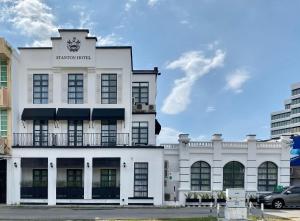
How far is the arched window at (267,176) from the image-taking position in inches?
1328

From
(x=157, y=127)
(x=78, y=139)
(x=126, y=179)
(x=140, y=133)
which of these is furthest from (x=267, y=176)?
(x=78, y=139)

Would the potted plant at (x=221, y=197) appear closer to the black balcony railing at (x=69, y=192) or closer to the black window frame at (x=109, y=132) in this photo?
the black window frame at (x=109, y=132)

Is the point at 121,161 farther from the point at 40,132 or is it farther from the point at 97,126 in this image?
the point at 40,132

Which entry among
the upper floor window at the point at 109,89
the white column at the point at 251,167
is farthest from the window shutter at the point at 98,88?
the white column at the point at 251,167

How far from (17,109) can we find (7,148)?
3312 mm

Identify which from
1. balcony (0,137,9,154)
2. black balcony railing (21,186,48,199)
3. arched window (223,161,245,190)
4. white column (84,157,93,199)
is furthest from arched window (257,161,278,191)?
balcony (0,137,9,154)

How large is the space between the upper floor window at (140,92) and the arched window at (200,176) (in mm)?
6689

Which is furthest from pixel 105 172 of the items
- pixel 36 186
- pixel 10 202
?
pixel 10 202

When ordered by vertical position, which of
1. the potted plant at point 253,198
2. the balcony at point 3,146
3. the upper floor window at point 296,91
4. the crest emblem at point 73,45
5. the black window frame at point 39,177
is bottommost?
the potted plant at point 253,198

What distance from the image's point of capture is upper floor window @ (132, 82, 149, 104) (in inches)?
1377

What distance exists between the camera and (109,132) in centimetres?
3341

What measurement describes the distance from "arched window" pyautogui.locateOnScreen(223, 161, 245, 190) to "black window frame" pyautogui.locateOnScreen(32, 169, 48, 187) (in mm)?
14032

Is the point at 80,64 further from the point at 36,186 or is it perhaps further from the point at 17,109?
the point at 36,186

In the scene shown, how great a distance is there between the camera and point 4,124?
31875 mm
